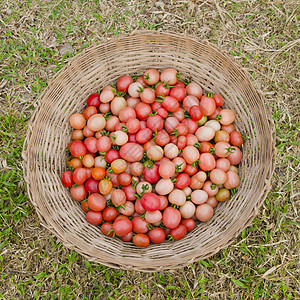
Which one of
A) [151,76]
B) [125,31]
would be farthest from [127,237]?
[125,31]

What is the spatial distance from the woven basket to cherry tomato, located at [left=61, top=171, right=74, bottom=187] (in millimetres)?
55

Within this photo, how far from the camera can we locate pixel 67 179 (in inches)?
87.3

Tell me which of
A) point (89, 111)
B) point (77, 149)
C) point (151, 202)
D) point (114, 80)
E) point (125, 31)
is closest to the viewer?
point (151, 202)

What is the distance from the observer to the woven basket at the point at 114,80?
1.97 m

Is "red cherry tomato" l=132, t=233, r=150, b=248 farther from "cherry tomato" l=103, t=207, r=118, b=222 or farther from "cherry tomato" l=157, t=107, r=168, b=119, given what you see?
"cherry tomato" l=157, t=107, r=168, b=119

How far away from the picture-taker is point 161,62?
2455mm

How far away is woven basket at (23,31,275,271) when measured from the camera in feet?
6.47

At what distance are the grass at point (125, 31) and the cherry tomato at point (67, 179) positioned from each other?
0.50m

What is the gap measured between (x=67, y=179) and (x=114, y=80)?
881 mm

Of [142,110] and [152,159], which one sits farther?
[142,110]

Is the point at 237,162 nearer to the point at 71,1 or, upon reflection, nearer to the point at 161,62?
the point at 161,62

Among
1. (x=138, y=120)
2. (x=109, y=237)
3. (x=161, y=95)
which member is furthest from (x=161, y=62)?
(x=109, y=237)

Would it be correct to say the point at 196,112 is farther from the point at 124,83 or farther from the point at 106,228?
the point at 106,228

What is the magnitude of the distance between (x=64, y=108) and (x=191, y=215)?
4.01ft
